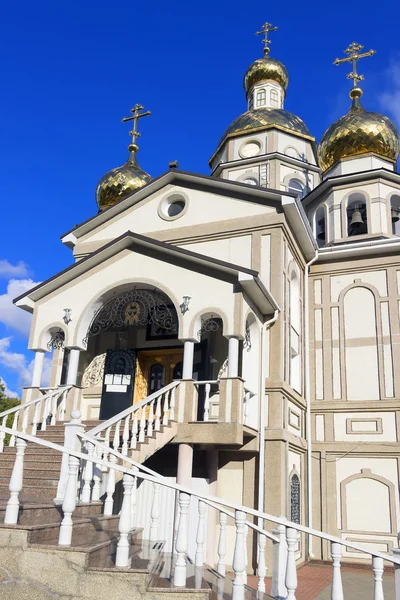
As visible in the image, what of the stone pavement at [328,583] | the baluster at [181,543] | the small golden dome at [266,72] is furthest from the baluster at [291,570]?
the small golden dome at [266,72]

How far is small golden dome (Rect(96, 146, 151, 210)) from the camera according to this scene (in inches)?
771

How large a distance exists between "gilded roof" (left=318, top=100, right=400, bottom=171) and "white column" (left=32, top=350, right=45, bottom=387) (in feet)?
33.7

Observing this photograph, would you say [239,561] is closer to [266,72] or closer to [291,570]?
[291,570]

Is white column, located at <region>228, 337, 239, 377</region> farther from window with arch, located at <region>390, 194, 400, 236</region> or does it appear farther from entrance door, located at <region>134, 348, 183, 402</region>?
window with arch, located at <region>390, 194, 400, 236</region>

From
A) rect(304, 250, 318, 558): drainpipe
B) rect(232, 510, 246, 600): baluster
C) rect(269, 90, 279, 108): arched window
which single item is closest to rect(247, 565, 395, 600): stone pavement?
rect(304, 250, 318, 558): drainpipe

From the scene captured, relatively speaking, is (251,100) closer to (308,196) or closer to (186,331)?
(308,196)

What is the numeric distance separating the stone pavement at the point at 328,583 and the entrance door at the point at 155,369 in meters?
4.38

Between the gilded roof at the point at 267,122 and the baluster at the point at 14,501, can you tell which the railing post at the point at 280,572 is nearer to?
the baluster at the point at 14,501

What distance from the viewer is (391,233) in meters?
14.4

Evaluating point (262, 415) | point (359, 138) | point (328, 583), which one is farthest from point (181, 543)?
point (359, 138)

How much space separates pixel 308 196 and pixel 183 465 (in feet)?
31.3

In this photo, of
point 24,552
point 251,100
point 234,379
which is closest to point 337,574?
point 24,552

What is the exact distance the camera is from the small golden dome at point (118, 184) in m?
19.6

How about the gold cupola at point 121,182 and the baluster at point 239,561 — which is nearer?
the baluster at point 239,561
